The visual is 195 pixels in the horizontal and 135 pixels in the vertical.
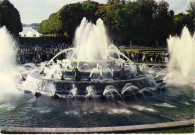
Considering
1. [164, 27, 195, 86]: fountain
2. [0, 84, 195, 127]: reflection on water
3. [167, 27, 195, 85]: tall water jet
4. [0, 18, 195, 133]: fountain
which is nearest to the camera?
[0, 84, 195, 127]: reflection on water

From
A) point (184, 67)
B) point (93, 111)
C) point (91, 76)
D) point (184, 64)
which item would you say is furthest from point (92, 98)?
point (184, 64)

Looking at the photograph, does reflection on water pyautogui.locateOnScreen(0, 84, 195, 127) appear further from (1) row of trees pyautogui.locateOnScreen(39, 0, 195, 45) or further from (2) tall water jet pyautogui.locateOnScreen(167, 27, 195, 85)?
(1) row of trees pyautogui.locateOnScreen(39, 0, 195, 45)

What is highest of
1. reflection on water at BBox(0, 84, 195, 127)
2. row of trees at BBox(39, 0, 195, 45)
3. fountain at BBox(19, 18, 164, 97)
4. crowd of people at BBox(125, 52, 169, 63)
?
row of trees at BBox(39, 0, 195, 45)

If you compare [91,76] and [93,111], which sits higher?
[91,76]

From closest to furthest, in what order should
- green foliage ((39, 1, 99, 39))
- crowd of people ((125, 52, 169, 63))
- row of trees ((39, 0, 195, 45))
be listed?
1. crowd of people ((125, 52, 169, 63))
2. row of trees ((39, 0, 195, 45))
3. green foliage ((39, 1, 99, 39))

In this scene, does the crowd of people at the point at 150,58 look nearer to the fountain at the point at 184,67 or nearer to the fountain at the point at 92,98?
the fountain at the point at 184,67

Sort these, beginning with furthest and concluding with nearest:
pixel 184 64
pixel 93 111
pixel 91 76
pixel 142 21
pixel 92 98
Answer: pixel 142 21
pixel 184 64
pixel 91 76
pixel 92 98
pixel 93 111

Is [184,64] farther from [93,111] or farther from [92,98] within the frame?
[93,111]

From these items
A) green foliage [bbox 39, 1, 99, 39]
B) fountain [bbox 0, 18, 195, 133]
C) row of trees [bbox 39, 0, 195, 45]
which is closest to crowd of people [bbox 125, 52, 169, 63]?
fountain [bbox 0, 18, 195, 133]

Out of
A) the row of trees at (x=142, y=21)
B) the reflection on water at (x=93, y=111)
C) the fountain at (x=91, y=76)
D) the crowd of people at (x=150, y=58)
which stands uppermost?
the row of trees at (x=142, y=21)

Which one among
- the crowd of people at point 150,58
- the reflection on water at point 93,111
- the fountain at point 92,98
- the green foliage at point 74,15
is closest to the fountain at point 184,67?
the crowd of people at point 150,58

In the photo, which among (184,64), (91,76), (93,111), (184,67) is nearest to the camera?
(93,111)

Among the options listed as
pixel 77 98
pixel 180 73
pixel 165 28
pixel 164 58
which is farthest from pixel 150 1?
pixel 77 98

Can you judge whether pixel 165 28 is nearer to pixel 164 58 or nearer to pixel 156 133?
pixel 164 58
